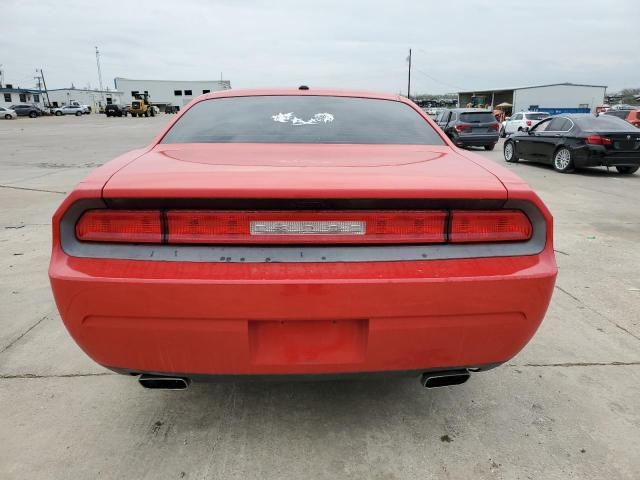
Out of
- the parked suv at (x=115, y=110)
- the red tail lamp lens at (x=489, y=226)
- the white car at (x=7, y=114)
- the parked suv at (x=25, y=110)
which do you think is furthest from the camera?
the parked suv at (x=25, y=110)

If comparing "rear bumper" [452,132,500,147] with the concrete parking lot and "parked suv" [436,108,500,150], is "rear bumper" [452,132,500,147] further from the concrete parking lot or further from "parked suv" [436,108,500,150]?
the concrete parking lot

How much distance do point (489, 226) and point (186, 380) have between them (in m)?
1.34

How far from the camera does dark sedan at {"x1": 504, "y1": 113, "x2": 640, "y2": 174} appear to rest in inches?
407

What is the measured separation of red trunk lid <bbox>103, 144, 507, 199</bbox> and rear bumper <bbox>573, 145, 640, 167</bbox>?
32.5 feet

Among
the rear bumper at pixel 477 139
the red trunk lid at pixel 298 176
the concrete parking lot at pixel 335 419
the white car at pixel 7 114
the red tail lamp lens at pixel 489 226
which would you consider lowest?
the concrete parking lot at pixel 335 419

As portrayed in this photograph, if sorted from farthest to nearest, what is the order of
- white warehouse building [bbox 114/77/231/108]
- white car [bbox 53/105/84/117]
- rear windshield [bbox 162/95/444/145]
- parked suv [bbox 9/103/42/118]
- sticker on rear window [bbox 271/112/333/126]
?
white warehouse building [bbox 114/77/231/108] < white car [bbox 53/105/84/117] < parked suv [bbox 9/103/42/118] < sticker on rear window [bbox 271/112/333/126] < rear windshield [bbox 162/95/444/145]

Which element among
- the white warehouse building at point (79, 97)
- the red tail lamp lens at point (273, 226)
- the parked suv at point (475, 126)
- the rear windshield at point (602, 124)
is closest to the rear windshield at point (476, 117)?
the parked suv at point (475, 126)

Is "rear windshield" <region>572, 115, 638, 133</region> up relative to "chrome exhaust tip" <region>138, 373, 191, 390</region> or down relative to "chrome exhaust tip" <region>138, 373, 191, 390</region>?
up

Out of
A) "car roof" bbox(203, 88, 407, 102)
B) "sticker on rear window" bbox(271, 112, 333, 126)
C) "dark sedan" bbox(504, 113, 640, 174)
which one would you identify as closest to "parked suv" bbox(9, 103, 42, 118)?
"dark sedan" bbox(504, 113, 640, 174)

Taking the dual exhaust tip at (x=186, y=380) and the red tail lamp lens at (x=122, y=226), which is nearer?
the red tail lamp lens at (x=122, y=226)

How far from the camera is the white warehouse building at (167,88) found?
9856 centimetres

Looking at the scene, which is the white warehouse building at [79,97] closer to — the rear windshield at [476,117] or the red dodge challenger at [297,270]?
the rear windshield at [476,117]

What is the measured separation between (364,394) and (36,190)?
8.39 m

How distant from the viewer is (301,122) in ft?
8.97
